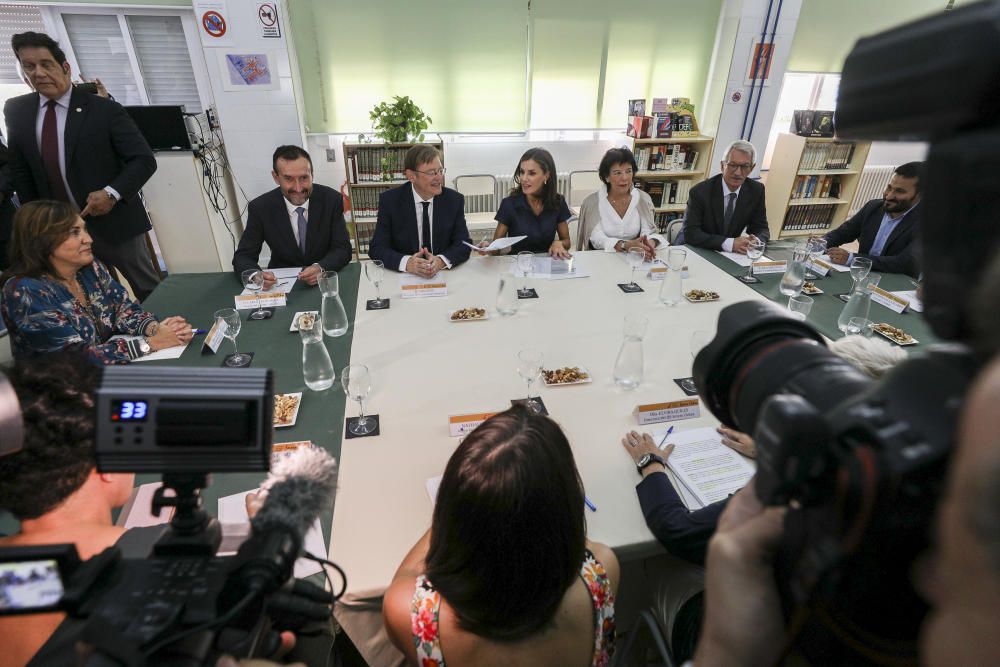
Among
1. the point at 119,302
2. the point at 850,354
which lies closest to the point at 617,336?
the point at 850,354

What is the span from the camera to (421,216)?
123 inches

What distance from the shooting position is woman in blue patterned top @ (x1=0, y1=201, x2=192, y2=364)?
1.85 meters

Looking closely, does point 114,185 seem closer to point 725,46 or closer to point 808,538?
point 808,538

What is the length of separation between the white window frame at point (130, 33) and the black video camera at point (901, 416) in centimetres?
562

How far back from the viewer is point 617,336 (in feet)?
6.63

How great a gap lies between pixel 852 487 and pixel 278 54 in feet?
17.3

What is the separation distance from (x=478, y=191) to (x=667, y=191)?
2183 millimetres

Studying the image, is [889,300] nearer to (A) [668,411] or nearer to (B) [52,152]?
(A) [668,411]

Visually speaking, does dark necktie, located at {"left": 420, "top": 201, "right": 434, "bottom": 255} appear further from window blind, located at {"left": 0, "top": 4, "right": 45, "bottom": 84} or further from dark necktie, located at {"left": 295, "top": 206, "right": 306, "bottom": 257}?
window blind, located at {"left": 0, "top": 4, "right": 45, "bottom": 84}

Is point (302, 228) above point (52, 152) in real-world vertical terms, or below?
below

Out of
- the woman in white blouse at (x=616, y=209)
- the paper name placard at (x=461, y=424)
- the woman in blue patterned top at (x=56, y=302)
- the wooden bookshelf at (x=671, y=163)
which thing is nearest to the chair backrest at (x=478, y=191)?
the wooden bookshelf at (x=671, y=163)

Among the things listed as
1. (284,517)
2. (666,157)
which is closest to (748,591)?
(284,517)

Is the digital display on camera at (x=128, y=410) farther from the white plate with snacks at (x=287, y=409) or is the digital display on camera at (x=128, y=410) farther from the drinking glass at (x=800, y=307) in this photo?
the drinking glass at (x=800, y=307)

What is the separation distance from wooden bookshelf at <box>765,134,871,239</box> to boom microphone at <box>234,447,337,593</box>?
620 centimetres
